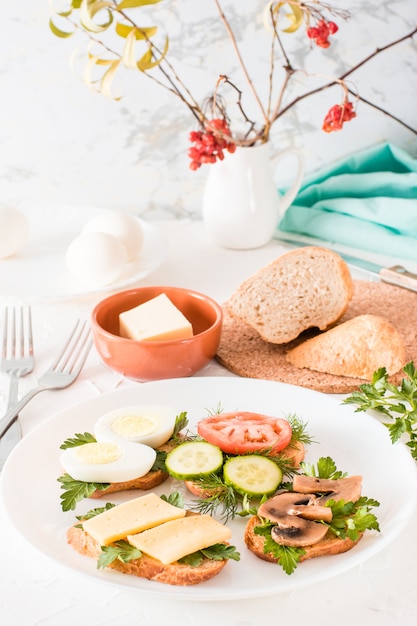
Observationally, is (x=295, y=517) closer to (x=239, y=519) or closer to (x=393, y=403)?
(x=239, y=519)

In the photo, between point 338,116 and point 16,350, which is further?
point 338,116

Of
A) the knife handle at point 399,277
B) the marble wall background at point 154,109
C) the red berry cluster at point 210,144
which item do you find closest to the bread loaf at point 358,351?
A: the knife handle at point 399,277

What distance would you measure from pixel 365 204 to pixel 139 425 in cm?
124

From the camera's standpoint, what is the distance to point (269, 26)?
203 cm

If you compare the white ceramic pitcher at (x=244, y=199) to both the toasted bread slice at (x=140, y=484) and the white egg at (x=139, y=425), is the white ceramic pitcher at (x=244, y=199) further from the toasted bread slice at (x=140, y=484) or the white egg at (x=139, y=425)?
the toasted bread slice at (x=140, y=484)

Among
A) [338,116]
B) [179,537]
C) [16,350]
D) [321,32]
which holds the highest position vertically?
[321,32]

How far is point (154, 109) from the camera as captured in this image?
2.40m

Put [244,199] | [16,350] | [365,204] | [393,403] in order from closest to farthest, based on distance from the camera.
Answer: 1. [393,403]
2. [16,350]
3. [244,199]
4. [365,204]

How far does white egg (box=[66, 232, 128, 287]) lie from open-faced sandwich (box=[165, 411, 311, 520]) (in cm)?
69

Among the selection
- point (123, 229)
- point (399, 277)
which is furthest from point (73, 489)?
point (399, 277)

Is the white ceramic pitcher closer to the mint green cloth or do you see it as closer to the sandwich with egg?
the mint green cloth

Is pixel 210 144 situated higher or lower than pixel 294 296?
higher

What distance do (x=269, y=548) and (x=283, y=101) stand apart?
1.72 meters

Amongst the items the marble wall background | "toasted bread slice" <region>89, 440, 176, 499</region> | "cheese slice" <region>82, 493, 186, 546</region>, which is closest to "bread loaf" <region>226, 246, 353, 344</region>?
"toasted bread slice" <region>89, 440, 176, 499</region>
